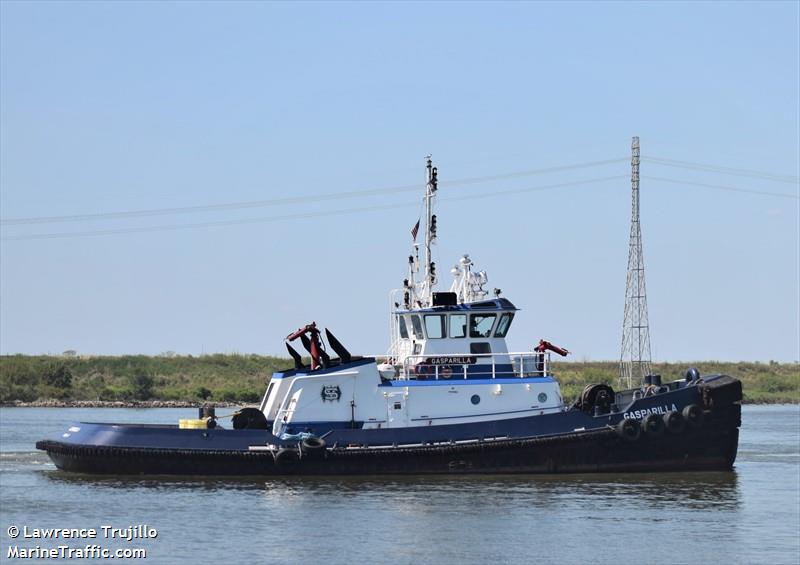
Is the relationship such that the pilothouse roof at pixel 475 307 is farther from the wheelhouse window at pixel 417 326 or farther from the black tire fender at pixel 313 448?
the black tire fender at pixel 313 448

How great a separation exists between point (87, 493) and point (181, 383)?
50.2m

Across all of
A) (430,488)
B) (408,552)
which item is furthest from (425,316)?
(408,552)

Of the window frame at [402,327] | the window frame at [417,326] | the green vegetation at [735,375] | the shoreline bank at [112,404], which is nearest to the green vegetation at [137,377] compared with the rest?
the shoreline bank at [112,404]

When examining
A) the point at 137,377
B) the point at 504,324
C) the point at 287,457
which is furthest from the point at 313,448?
the point at 137,377

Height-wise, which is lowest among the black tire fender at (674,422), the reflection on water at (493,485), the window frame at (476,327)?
the reflection on water at (493,485)

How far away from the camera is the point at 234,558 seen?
859 inches

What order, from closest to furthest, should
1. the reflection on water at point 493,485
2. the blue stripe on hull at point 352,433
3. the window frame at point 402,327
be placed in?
the reflection on water at point 493,485, the blue stripe on hull at point 352,433, the window frame at point 402,327

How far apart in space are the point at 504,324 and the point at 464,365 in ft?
5.21

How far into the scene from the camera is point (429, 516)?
25828 mm

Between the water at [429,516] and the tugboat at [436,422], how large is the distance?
45 cm

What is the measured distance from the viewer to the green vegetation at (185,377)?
69625 mm

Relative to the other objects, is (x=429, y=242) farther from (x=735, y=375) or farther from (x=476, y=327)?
(x=735, y=375)

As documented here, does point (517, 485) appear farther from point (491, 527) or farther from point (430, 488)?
point (491, 527)

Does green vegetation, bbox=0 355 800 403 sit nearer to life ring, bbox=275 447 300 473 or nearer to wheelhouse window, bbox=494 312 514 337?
wheelhouse window, bbox=494 312 514 337
